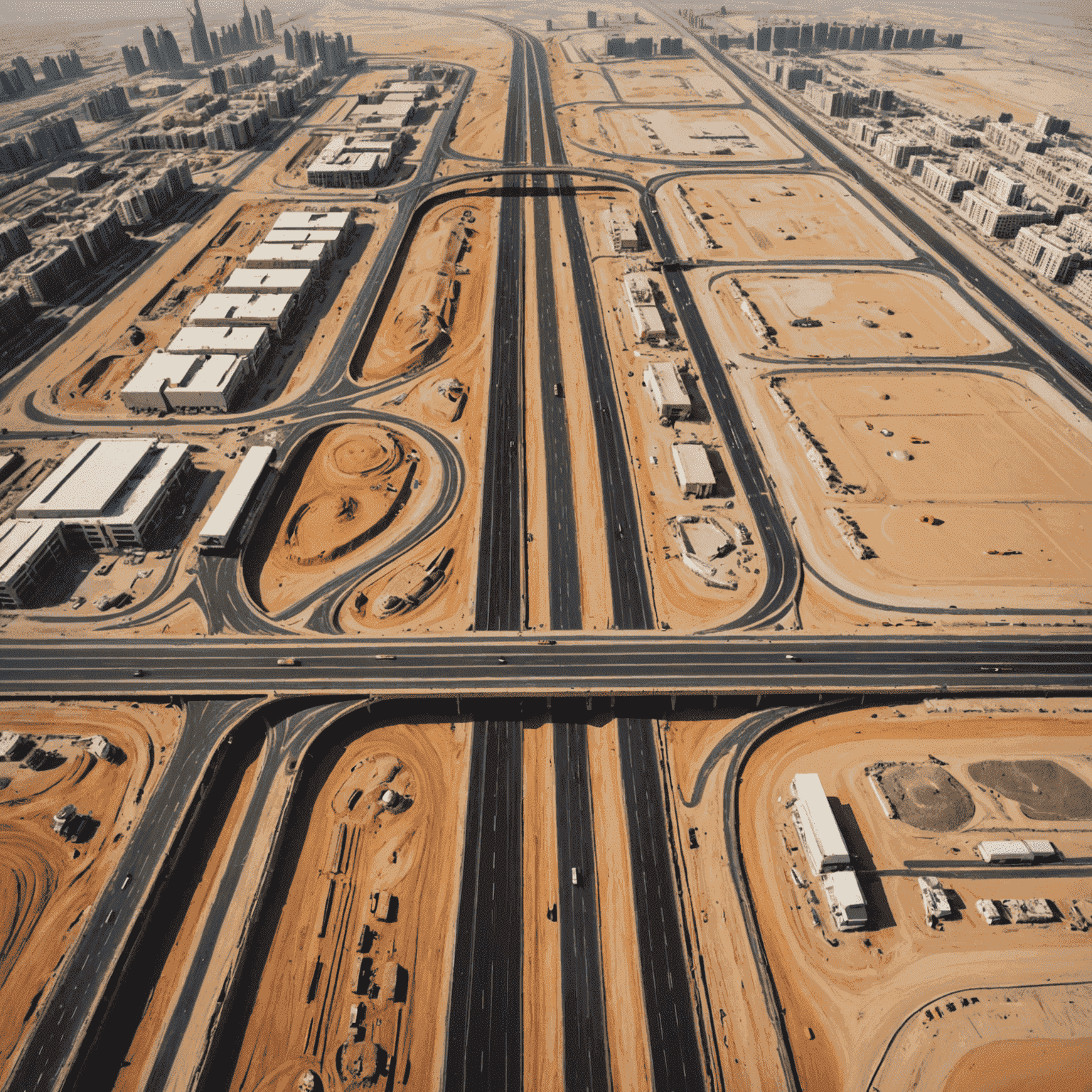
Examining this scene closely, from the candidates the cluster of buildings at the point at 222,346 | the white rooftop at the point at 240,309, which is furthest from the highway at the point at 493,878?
the white rooftop at the point at 240,309

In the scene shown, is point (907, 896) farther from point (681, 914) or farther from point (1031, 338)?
point (1031, 338)

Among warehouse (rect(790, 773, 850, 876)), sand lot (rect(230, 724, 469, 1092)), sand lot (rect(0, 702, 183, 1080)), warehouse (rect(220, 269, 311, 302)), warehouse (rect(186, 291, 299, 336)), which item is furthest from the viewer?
warehouse (rect(220, 269, 311, 302))

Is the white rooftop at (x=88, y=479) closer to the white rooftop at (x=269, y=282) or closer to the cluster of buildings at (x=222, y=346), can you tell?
the cluster of buildings at (x=222, y=346)

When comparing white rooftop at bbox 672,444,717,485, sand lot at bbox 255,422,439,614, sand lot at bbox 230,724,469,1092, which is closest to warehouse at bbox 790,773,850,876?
sand lot at bbox 230,724,469,1092

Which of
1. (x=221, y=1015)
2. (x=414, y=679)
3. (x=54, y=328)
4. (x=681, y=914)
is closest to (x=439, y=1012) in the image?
(x=221, y=1015)

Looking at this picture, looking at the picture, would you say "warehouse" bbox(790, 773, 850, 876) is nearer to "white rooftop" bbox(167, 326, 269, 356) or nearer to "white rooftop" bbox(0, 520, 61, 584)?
"white rooftop" bbox(0, 520, 61, 584)

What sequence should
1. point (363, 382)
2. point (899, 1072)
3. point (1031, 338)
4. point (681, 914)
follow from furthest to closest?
point (1031, 338) < point (363, 382) < point (681, 914) < point (899, 1072)

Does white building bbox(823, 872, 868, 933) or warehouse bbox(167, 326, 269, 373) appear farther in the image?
warehouse bbox(167, 326, 269, 373)
